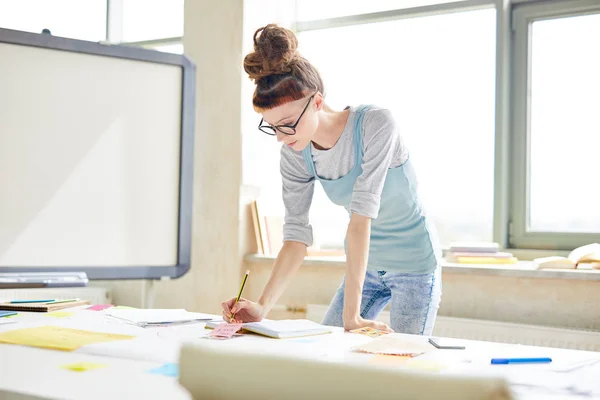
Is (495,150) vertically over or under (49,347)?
over

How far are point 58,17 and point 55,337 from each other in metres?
3.03

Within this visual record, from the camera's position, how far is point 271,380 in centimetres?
53

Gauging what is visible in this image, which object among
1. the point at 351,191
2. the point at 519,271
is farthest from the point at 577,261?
the point at 351,191

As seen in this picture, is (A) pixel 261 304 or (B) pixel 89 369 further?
(A) pixel 261 304

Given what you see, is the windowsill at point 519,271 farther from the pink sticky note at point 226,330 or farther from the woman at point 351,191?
the pink sticky note at point 226,330

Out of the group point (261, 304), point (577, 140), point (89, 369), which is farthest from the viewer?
point (577, 140)

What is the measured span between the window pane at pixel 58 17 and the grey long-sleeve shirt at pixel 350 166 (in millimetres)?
2302

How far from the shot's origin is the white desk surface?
1.01 m

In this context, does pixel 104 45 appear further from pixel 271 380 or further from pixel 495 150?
pixel 495 150

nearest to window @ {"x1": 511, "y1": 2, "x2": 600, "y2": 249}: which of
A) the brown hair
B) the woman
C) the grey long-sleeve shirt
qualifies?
the woman

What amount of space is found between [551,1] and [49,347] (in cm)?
274

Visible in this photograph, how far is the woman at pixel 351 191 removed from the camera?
1.71 meters

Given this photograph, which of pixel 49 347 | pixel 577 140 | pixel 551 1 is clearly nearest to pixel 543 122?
pixel 577 140

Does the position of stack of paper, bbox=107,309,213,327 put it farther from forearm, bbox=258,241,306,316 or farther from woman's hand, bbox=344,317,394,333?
woman's hand, bbox=344,317,394,333
